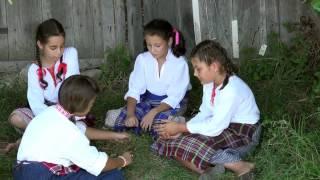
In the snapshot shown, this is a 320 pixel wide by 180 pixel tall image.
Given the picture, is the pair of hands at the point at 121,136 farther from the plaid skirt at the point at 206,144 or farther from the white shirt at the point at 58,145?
the white shirt at the point at 58,145

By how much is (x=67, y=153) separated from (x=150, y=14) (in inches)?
92.7

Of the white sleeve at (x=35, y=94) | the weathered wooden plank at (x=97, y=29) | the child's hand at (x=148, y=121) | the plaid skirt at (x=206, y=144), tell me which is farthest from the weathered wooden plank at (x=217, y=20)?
the white sleeve at (x=35, y=94)

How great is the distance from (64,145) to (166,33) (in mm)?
1255

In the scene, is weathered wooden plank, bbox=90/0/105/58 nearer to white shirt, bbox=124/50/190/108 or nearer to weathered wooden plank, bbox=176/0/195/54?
weathered wooden plank, bbox=176/0/195/54

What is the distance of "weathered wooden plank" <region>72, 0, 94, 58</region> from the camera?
18.5 feet

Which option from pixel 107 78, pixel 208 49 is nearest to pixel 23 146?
pixel 208 49

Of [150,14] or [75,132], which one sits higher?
[150,14]

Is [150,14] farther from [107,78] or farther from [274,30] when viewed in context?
[274,30]

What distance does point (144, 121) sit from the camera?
14.4ft

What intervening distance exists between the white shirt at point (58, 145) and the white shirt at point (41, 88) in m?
0.81

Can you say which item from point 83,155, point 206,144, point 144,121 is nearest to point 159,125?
point 144,121

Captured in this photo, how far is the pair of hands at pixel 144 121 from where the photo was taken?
14.3 feet

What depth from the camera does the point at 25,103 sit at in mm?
5062

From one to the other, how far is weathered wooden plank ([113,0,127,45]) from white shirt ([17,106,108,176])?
2.22 m
